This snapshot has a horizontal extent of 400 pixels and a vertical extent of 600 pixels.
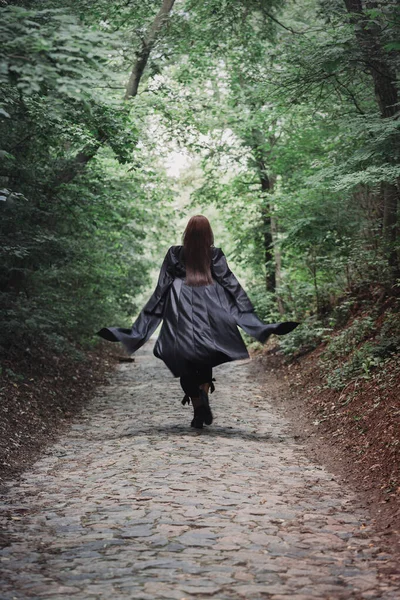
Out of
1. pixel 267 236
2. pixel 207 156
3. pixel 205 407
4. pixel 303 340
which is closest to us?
pixel 205 407

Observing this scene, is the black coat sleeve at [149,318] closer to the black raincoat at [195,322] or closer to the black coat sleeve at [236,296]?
the black raincoat at [195,322]

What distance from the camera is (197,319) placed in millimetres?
8227

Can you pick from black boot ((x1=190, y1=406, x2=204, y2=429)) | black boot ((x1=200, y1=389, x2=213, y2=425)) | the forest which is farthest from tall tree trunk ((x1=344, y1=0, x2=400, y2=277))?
black boot ((x1=190, y1=406, x2=204, y2=429))

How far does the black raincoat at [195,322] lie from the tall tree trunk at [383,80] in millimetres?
2885

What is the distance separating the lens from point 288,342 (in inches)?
569

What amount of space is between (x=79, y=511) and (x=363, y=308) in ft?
26.5

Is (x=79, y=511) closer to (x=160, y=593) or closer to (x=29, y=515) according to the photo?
(x=29, y=515)

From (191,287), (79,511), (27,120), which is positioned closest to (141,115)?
(27,120)

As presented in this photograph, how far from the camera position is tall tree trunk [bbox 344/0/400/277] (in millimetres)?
9281

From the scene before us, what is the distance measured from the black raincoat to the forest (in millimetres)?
1894

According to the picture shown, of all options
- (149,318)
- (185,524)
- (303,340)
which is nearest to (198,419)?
(149,318)

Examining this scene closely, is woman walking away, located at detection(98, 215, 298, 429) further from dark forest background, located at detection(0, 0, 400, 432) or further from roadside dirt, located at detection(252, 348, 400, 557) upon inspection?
dark forest background, located at detection(0, 0, 400, 432)

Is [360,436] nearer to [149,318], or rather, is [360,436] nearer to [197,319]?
[197,319]

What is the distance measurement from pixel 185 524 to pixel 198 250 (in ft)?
13.3
